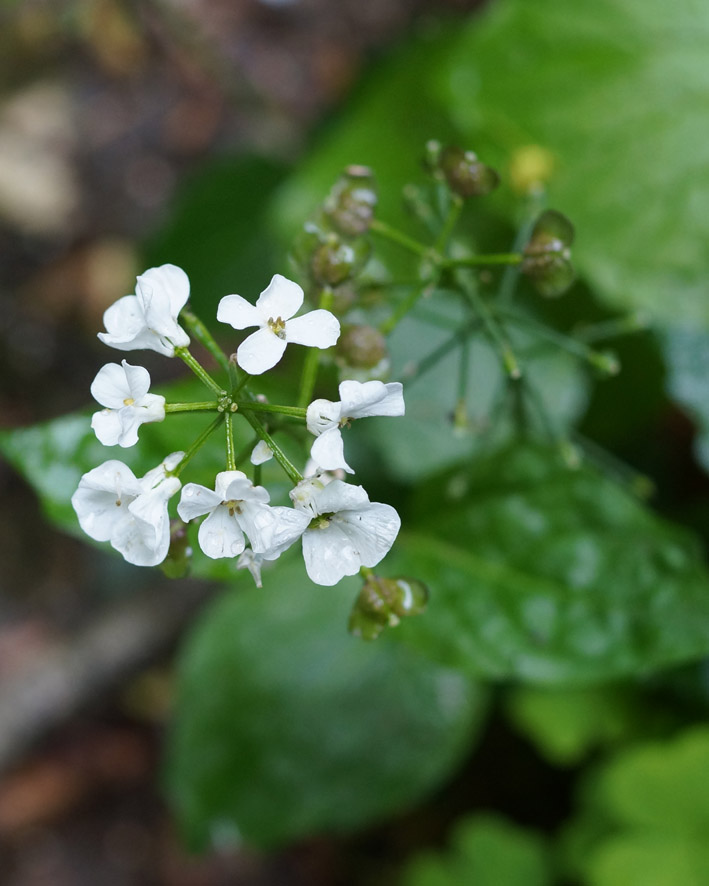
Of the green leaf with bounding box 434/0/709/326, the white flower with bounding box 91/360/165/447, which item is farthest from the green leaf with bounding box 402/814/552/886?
the white flower with bounding box 91/360/165/447

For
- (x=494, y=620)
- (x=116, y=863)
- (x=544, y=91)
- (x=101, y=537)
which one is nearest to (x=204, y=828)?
(x=116, y=863)

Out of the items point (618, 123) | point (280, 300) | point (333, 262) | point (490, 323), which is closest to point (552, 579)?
point (490, 323)

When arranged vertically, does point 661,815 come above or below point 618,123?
below

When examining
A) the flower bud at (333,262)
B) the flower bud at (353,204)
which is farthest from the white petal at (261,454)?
the flower bud at (353,204)

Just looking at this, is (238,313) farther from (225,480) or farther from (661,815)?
(661,815)

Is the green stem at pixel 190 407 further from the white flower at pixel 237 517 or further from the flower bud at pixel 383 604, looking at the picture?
the flower bud at pixel 383 604

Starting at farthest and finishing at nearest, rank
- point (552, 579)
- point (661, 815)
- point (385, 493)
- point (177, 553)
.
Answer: point (385, 493) → point (661, 815) → point (552, 579) → point (177, 553)

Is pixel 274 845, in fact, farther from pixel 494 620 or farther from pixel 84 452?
pixel 84 452
